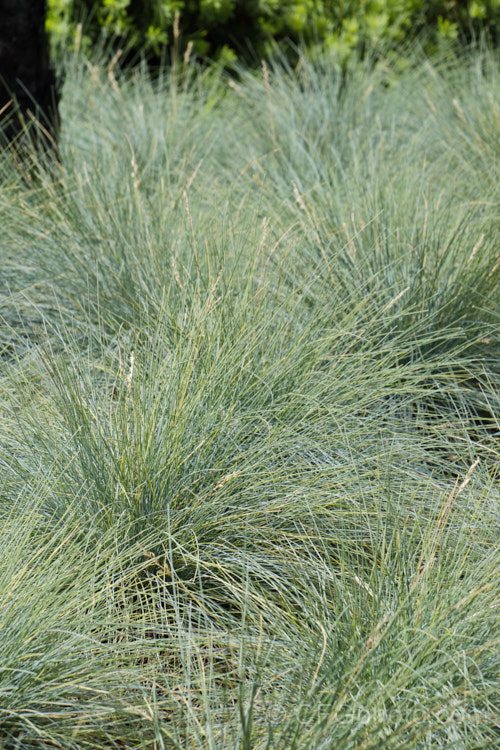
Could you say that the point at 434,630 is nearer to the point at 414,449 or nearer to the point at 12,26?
the point at 414,449

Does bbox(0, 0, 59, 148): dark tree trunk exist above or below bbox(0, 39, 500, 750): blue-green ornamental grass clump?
above

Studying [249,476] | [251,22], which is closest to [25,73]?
[249,476]

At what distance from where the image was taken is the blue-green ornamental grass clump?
1.45 m

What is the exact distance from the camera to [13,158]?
366 centimetres

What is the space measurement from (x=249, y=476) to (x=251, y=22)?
5470 millimetres

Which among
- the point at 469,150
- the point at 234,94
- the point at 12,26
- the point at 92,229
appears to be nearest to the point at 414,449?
the point at 92,229

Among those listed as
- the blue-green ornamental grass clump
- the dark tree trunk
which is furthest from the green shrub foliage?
→ the blue-green ornamental grass clump

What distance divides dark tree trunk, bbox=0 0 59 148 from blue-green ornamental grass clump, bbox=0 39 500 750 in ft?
1.12

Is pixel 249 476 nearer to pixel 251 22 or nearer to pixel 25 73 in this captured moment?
pixel 25 73

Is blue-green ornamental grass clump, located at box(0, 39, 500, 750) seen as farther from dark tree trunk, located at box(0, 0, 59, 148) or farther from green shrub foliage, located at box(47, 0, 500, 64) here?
green shrub foliage, located at box(47, 0, 500, 64)

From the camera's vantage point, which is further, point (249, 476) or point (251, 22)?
point (251, 22)

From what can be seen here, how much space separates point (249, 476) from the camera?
1961 mm

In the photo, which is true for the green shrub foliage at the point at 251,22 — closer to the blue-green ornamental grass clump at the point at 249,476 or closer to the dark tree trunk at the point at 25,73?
the dark tree trunk at the point at 25,73

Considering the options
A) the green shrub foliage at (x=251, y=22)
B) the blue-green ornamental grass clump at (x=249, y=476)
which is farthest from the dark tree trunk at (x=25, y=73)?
the green shrub foliage at (x=251, y=22)
